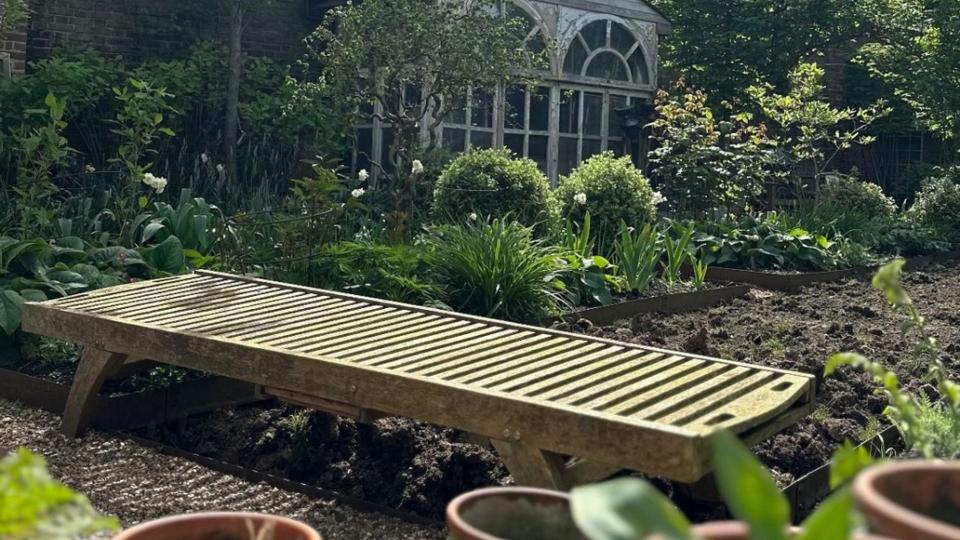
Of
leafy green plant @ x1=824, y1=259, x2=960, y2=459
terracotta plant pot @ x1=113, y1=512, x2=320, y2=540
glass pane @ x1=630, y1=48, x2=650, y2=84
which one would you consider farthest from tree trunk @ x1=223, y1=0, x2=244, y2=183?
terracotta plant pot @ x1=113, y1=512, x2=320, y2=540

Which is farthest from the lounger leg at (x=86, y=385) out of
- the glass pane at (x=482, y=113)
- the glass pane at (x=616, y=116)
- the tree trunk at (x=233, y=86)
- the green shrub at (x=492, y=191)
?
the glass pane at (x=616, y=116)

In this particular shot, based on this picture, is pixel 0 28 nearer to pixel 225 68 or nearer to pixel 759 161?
pixel 225 68

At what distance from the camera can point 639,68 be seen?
48.0 ft

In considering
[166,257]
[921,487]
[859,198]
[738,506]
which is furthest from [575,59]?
[738,506]

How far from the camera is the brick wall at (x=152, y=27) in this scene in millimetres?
10586

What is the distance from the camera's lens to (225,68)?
36.9 feet

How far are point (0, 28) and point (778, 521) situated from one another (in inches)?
305

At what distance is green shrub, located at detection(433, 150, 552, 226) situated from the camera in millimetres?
8117

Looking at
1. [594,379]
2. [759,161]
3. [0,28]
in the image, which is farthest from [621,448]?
[759,161]

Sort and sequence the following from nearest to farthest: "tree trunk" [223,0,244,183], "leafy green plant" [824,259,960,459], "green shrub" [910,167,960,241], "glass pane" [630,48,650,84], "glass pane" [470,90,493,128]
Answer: "leafy green plant" [824,259,960,459] → "tree trunk" [223,0,244,183] → "green shrub" [910,167,960,241] → "glass pane" [470,90,493,128] → "glass pane" [630,48,650,84]

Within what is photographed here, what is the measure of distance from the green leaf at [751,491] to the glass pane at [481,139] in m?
11.9

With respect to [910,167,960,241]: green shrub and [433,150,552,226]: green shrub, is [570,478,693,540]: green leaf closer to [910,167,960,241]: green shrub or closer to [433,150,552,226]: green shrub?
[433,150,552,226]: green shrub

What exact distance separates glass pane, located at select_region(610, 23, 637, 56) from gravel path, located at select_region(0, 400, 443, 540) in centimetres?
1114

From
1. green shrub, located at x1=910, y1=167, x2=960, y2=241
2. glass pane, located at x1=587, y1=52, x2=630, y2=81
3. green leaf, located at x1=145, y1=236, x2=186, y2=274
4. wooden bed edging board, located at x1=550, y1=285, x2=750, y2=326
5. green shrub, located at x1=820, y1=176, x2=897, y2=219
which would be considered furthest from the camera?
glass pane, located at x1=587, y1=52, x2=630, y2=81
